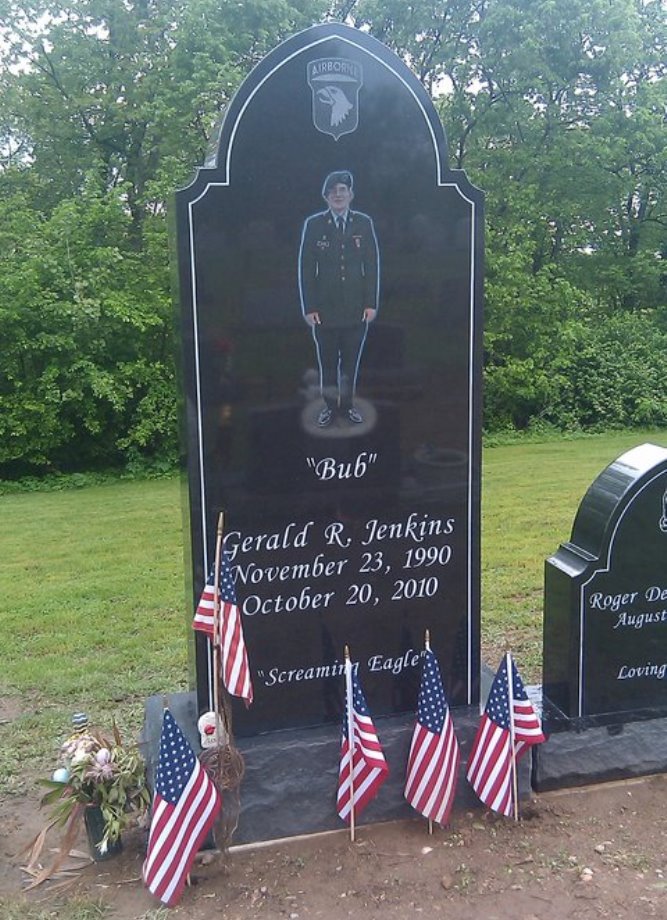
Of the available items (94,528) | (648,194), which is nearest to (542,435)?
(648,194)

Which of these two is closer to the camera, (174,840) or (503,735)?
(174,840)

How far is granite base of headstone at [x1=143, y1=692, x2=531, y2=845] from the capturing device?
3877 millimetres

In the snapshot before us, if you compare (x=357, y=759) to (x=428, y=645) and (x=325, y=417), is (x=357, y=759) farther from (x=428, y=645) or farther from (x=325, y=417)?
(x=325, y=417)

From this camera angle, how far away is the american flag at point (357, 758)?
12.4ft

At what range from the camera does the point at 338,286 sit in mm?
3930

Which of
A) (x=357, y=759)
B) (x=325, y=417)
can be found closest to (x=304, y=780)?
(x=357, y=759)

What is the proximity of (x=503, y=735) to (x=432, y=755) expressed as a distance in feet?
1.10

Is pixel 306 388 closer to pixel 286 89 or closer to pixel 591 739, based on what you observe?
pixel 286 89

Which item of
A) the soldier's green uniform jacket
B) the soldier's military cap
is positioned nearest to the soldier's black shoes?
the soldier's green uniform jacket

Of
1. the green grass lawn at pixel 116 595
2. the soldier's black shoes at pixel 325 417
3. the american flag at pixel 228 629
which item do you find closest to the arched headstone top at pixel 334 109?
the soldier's black shoes at pixel 325 417

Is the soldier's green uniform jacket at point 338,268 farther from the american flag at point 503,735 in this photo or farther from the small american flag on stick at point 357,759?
the american flag at point 503,735

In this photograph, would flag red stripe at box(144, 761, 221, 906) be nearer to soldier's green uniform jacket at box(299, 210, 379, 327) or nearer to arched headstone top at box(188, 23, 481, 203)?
→ soldier's green uniform jacket at box(299, 210, 379, 327)

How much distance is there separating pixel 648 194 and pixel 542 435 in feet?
27.4

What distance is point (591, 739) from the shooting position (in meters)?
4.28
